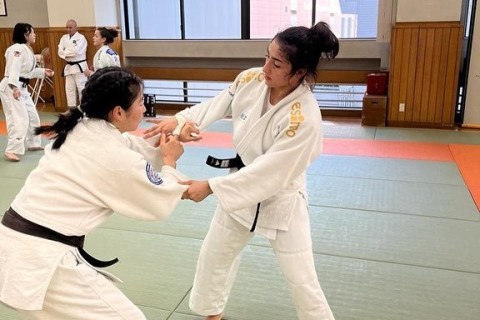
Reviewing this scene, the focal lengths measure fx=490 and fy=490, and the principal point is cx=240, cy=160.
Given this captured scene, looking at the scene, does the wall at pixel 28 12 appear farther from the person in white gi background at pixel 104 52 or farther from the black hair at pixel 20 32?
the black hair at pixel 20 32

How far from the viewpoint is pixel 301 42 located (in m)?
1.85

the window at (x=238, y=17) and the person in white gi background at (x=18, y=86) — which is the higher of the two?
the window at (x=238, y=17)

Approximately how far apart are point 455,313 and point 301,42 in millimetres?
1686

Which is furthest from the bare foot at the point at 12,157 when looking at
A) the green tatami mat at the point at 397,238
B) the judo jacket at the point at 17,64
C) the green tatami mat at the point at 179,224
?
the green tatami mat at the point at 397,238

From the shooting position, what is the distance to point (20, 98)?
5.76 m

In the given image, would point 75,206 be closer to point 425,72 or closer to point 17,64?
point 17,64

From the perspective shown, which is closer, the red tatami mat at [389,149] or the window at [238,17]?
the red tatami mat at [389,149]

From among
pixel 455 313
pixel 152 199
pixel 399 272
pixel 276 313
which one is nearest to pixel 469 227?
pixel 399 272

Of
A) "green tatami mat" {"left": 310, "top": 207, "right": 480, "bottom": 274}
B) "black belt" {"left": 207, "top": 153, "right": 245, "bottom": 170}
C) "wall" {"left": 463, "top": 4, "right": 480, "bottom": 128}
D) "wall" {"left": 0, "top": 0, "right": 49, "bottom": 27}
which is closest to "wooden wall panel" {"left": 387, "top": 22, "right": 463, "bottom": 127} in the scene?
"wall" {"left": 463, "top": 4, "right": 480, "bottom": 128}

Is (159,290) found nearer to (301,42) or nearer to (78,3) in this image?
(301,42)

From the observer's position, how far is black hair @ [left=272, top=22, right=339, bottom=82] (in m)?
1.85

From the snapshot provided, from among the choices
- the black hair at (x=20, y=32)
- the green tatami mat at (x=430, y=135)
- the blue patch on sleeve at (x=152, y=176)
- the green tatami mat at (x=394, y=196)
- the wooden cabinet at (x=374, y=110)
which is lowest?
the green tatami mat at (x=430, y=135)

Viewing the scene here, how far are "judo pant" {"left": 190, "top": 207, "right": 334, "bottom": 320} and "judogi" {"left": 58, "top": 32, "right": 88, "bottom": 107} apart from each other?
22.7ft

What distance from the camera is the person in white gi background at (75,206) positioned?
1536 mm
